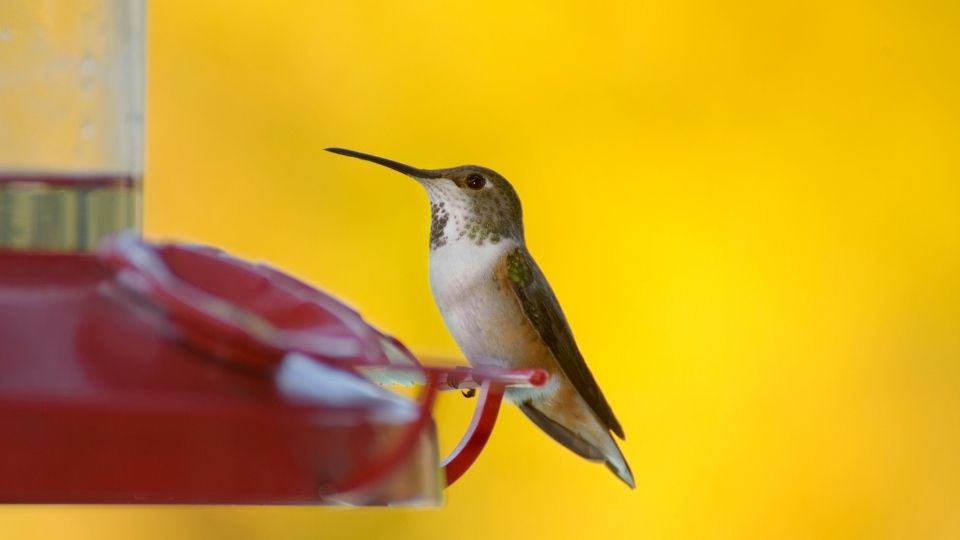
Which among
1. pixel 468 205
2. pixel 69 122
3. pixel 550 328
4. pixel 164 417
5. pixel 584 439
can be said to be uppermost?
pixel 69 122

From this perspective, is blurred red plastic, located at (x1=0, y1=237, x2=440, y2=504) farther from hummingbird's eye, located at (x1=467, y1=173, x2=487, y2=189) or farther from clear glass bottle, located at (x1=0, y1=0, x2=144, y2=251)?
hummingbird's eye, located at (x1=467, y1=173, x2=487, y2=189)

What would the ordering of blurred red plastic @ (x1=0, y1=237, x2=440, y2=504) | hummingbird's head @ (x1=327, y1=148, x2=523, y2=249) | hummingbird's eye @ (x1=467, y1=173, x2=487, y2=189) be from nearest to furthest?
blurred red plastic @ (x1=0, y1=237, x2=440, y2=504) → hummingbird's head @ (x1=327, y1=148, x2=523, y2=249) → hummingbird's eye @ (x1=467, y1=173, x2=487, y2=189)

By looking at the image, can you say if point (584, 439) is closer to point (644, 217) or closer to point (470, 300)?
point (470, 300)

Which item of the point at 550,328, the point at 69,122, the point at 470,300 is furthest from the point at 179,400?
the point at 550,328

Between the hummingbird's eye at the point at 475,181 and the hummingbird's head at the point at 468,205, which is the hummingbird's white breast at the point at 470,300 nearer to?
the hummingbird's head at the point at 468,205

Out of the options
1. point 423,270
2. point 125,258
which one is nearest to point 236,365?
point 125,258

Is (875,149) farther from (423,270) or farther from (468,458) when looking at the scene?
(468,458)

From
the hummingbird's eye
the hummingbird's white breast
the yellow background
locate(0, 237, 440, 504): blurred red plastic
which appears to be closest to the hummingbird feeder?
locate(0, 237, 440, 504): blurred red plastic
